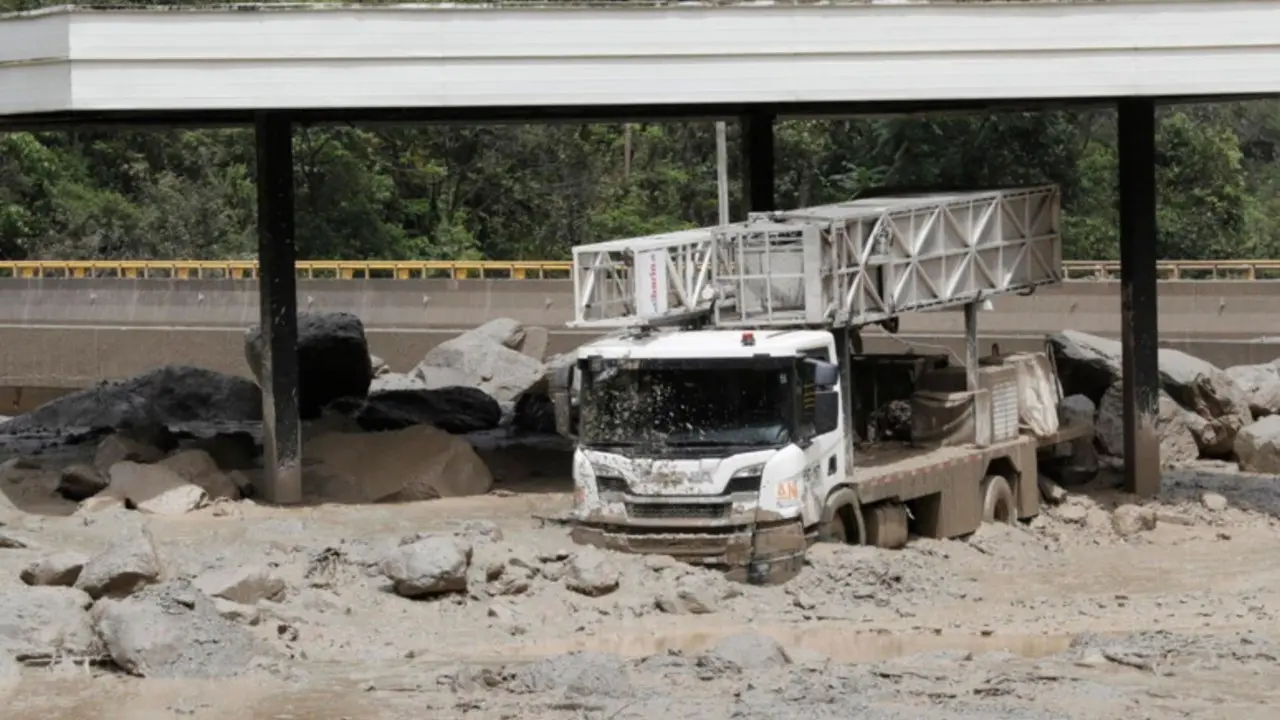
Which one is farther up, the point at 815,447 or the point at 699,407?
the point at 699,407

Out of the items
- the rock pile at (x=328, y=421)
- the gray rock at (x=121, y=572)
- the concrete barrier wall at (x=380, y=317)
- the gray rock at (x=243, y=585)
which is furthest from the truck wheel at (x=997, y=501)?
the concrete barrier wall at (x=380, y=317)

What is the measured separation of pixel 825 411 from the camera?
837 inches

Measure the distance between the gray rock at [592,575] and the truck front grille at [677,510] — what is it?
1.75 ft

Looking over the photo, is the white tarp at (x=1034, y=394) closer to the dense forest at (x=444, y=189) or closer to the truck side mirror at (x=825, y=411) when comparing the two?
the truck side mirror at (x=825, y=411)

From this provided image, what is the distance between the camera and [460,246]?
59.4 m

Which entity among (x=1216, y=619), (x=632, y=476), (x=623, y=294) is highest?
(x=623, y=294)

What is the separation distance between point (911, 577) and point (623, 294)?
406 centimetres

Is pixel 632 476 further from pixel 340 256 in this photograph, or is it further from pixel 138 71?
pixel 340 256

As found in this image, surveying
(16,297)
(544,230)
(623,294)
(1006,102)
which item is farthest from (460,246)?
(623,294)

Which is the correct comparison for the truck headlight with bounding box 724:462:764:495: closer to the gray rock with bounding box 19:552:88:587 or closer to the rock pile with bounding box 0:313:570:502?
the gray rock with bounding box 19:552:88:587

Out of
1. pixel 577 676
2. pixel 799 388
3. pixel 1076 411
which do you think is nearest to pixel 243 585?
pixel 577 676

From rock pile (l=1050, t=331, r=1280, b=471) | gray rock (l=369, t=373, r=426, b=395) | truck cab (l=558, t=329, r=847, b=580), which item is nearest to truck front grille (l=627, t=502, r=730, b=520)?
truck cab (l=558, t=329, r=847, b=580)

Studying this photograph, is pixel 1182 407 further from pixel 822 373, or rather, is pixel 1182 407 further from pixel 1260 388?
pixel 822 373

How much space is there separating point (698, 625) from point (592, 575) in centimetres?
125
